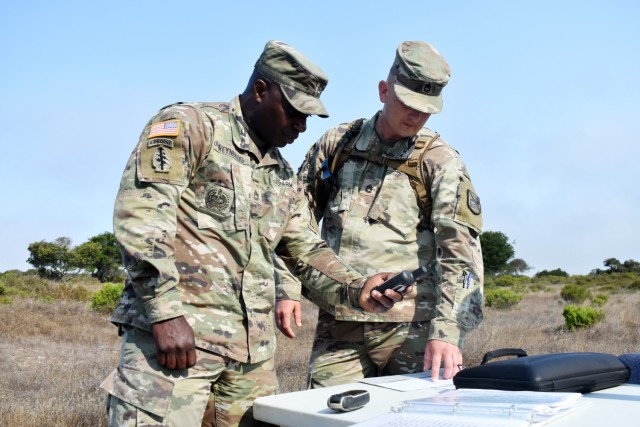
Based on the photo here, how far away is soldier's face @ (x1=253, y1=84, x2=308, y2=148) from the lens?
258 centimetres

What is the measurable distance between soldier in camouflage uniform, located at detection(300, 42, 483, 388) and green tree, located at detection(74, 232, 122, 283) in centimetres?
3344

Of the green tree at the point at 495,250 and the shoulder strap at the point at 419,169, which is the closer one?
the shoulder strap at the point at 419,169

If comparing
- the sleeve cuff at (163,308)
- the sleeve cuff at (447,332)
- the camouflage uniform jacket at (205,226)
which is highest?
the camouflage uniform jacket at (205,226)

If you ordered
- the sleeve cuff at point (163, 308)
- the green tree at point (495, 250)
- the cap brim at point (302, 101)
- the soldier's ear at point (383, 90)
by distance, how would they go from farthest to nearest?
the green tree at point (495, 250)
the soldier's ear at point (383, 90)
the cap brim at point (302, 101)
the sleeve cuff at point (163, 308)

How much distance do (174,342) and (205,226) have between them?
17.2 inches

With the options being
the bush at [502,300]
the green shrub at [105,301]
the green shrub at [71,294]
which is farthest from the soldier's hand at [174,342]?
the bush at [502,300]

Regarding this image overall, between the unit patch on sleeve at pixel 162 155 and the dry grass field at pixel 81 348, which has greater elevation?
the unit patch on sleeve at pixel 162 155

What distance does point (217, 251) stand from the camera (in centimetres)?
243

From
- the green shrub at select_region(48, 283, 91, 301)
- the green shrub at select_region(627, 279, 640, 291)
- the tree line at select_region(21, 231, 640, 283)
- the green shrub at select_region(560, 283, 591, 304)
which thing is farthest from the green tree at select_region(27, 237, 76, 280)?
the green shrub at select_region(627, 279, 640, 291)

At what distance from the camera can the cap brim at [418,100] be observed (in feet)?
10.3

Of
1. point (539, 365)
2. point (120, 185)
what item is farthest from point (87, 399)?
point (539, 365)

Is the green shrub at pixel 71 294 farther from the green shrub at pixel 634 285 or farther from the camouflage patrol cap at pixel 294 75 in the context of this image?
the green shrub at pixel 634 285

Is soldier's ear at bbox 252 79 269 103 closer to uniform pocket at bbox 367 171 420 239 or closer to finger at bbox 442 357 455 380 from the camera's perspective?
uniform pocket at bbox 367 171 420 239

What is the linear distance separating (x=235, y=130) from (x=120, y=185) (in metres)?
0.50
